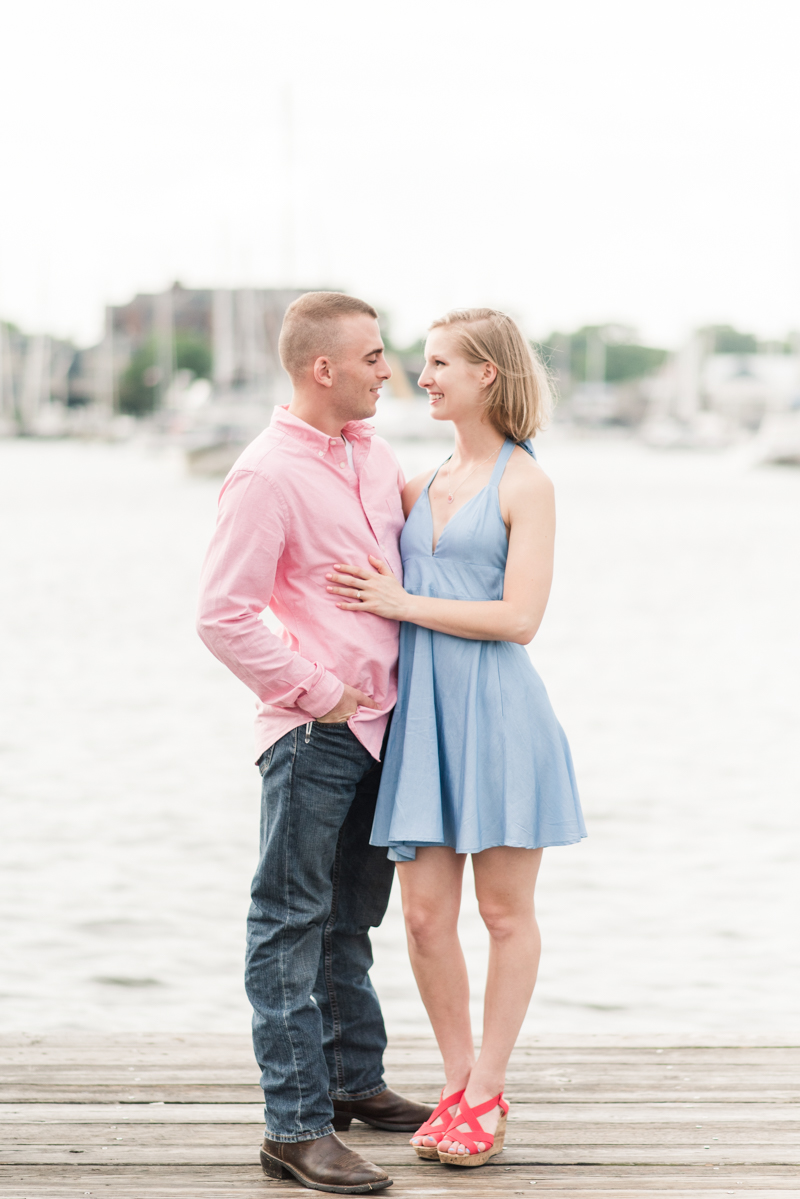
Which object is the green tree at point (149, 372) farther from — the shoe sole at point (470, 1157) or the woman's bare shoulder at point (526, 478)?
the shoe sole at point (470, 1157)

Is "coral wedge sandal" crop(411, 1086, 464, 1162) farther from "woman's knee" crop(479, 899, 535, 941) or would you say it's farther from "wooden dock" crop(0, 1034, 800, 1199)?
"woman's knee" crop(479, 899, 535, 941)

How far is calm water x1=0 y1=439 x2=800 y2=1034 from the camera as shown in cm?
542

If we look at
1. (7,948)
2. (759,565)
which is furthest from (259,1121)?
(759,565)

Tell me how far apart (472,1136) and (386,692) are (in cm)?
86

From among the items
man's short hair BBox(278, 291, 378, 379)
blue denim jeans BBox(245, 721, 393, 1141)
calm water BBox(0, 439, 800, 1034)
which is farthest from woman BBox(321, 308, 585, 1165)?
calm water BBox(0, 439, 800, 1034)

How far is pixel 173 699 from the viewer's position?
1164 cm

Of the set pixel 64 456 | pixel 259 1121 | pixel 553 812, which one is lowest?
pixel 64 456

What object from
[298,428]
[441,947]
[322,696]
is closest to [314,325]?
[298,428]

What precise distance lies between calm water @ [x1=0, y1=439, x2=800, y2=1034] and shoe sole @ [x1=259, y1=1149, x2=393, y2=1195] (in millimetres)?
1461

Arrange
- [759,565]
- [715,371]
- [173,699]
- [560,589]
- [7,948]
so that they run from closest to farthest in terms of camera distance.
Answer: [7,948], [173,699], [560,589], [759,565], [715,371]

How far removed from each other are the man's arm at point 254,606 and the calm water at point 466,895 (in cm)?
182

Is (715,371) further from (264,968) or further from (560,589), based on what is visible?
(264,968)

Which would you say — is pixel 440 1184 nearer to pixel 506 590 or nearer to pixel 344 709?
pixel 344 709

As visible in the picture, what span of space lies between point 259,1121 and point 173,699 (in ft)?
29.6
